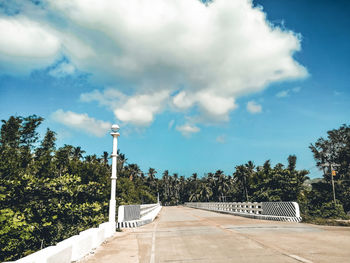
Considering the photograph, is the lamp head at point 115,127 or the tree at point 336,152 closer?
the lamp head at point 115,127

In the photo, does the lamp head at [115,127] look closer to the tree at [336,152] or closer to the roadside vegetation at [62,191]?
the roadside vegetation at [62,191]

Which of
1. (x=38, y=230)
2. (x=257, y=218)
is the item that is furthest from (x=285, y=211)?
(x=38, y=230)

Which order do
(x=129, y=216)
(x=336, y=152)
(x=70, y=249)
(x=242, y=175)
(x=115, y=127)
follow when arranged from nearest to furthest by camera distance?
(x=70, y=249) < (x=115, y=127) < (x=129, y=216) < (x=336, y=152) < (x=242, y=175)

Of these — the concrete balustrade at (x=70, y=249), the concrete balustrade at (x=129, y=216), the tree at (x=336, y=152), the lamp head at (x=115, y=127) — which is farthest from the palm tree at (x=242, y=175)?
the concrete balustrade at (x=70, y=249)

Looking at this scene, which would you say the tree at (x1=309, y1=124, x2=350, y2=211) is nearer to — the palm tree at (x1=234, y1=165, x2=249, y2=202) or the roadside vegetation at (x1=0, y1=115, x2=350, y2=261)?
the roadside vegetation at (x1=0, y1=115, x2=350, y2=261)

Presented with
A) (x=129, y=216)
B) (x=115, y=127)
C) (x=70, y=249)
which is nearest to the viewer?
(x=70, y=249)

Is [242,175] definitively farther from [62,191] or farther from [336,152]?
[62,191]

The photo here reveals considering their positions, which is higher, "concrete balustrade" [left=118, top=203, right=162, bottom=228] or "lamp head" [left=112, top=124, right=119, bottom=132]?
"lamp head" [left=112, top=124, right=119, bottom=132]

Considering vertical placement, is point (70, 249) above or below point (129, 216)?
above

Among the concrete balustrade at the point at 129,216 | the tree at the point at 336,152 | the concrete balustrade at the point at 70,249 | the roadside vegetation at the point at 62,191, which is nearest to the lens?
the concrete balustrade at the point at 70,249

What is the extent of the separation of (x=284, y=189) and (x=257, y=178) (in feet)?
69.3

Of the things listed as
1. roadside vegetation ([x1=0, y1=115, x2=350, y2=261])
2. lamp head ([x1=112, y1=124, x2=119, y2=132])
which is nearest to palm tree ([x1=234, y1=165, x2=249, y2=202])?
roadside vegetation ([x1=0, y1=115, x2=350, y2=261])

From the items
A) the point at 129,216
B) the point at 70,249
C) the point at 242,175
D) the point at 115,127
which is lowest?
the point at 129,216

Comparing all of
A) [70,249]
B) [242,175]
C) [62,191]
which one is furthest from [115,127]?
[242,175]
